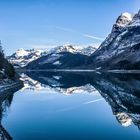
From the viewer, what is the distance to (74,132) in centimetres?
4422

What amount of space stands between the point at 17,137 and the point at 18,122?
493 inches

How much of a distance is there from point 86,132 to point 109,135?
338 cm

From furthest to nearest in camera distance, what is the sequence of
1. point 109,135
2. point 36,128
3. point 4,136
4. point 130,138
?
point 36,128, point 109,135, point 130,138, point 4,136

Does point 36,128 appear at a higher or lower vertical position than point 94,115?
higher

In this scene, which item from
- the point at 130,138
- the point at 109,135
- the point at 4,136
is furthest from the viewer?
the point at 109,135

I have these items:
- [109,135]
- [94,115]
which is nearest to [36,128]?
[109,135]

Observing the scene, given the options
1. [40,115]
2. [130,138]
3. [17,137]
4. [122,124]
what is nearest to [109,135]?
[130,138]

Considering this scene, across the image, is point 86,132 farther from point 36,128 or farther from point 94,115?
point 94,115

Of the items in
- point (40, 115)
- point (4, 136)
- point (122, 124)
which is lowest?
point (40, 115)

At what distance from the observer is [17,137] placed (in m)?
40.3

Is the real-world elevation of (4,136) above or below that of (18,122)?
above

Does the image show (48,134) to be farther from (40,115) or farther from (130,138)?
(40,115)

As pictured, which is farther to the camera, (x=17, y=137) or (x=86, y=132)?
(x=86, y=132)

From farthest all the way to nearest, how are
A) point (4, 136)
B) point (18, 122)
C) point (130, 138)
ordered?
point (18, 122)
point (130, 138)
point (4, 136)
